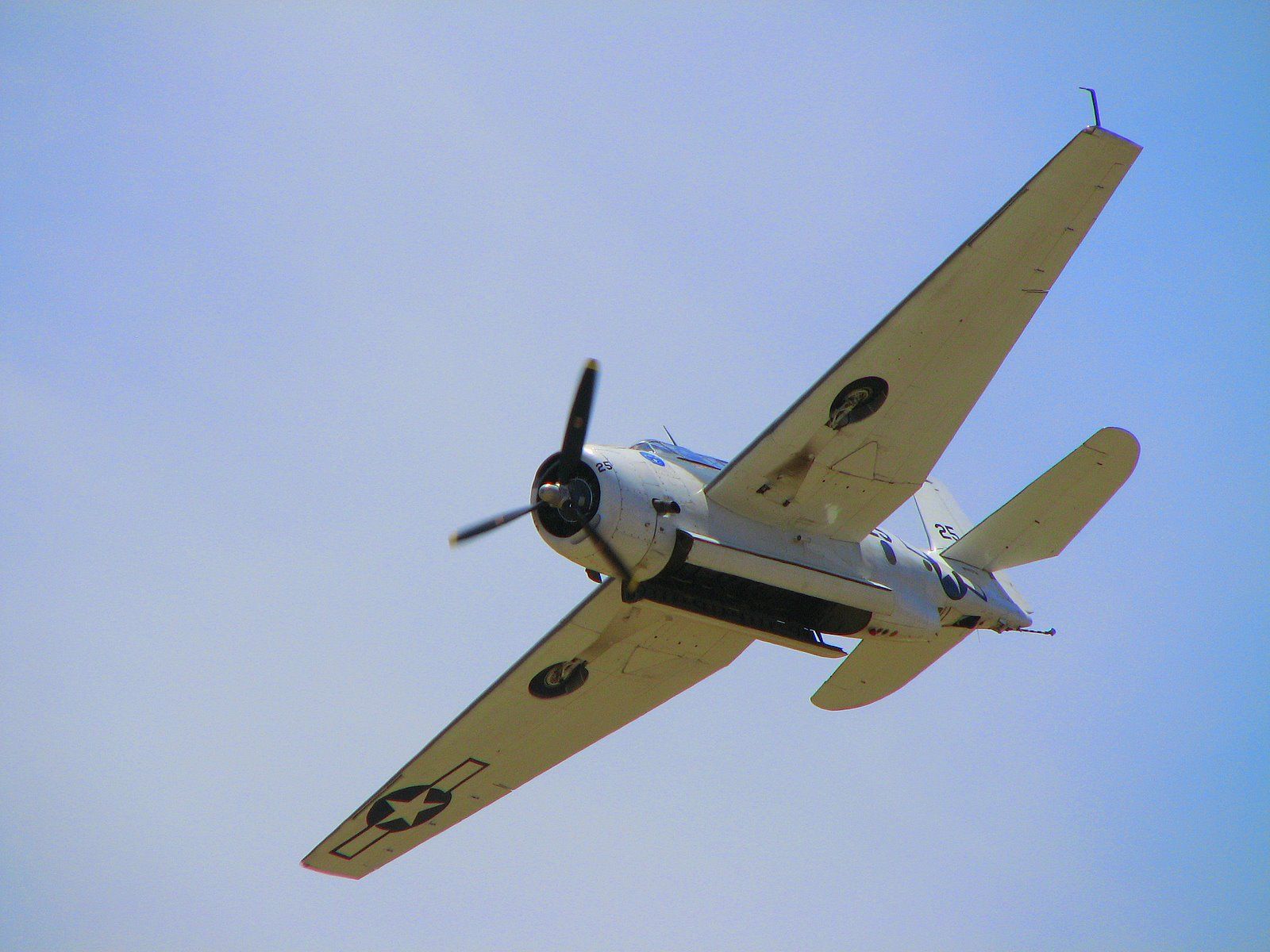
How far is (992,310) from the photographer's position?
1393 cm

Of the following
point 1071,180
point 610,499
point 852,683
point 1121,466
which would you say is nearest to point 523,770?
point 852,683

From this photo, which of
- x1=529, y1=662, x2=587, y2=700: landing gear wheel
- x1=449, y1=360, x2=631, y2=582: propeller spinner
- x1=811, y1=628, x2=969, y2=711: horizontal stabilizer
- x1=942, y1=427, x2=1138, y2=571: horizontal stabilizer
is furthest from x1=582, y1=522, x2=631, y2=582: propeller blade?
x1=942, y1=427, x2=1138, y2=571: horizontal stabilizer

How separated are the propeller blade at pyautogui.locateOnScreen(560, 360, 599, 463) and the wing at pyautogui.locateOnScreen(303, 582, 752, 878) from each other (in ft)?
9.01

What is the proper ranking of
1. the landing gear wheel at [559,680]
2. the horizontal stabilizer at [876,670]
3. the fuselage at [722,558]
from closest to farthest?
the fuselage at [722,558]
the landing gear wheel at [559,680]
the horizontal stabilizer at [876,670]

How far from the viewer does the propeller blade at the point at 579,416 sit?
13.5 meters

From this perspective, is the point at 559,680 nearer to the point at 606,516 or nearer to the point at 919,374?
the point at 606,516

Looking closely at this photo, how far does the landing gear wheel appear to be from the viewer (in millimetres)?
17141

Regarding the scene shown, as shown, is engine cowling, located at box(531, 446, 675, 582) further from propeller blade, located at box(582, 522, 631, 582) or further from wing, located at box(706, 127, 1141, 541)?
wing, located at box(706, 127, 1141, 541)

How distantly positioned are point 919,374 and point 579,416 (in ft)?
13.8

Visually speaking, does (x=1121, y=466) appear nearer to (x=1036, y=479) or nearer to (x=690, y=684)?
(x=1036, y=479)

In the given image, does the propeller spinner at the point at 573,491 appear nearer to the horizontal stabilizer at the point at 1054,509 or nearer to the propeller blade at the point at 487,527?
the propeller blade at the point at 487,527

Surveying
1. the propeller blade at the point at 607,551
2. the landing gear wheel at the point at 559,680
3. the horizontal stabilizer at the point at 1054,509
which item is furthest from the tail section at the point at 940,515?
the propeller blade at the point at 607,551

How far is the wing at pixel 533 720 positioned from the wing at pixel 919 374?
2761 millimetres

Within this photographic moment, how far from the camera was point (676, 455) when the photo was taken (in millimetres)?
14883
